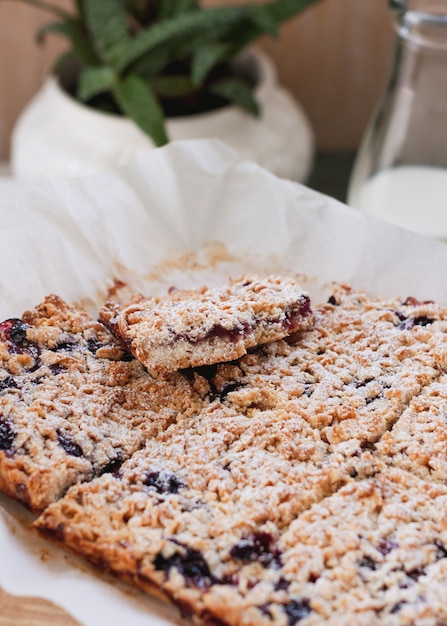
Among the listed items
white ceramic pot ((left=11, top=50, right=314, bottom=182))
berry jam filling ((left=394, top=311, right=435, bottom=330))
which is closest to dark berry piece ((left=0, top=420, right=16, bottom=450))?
berry jam filling ((left=394, top=311, right=435, bottom=330))

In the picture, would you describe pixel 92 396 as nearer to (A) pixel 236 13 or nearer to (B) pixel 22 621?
(B) pixel 22 621

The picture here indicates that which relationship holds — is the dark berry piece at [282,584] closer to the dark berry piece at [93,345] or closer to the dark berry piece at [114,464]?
the dark berry piece at [114,464]

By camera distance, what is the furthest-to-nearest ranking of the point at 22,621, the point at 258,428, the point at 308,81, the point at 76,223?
the point at 308,81 → the point at 76,223 → the point at 258,428 → the point at 22,621

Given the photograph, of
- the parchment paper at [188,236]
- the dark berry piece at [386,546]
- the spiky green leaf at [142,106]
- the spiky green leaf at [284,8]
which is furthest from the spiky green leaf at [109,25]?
the dark berry piece at [386,546]

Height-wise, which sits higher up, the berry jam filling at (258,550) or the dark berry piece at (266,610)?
the berry jam filling at (258,550)

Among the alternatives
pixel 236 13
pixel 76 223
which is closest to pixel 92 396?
pixel 76 223

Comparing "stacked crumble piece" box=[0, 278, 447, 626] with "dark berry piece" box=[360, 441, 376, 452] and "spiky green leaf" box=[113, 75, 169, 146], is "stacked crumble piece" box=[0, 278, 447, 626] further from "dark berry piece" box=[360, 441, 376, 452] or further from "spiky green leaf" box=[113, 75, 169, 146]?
"spiky green leaf" box=[113, 75, 169, 146]

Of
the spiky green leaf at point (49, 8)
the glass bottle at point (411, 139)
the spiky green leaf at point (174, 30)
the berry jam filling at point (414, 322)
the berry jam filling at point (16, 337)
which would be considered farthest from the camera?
the spiky green leaf at point (49, 8)

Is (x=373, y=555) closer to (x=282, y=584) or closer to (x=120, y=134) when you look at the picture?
(x=282, y=584)
